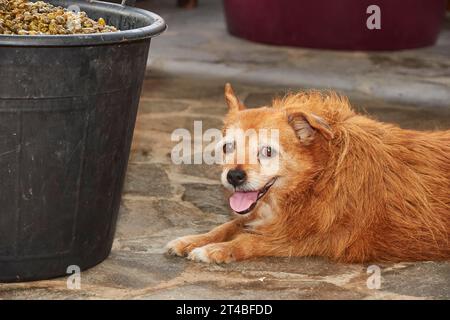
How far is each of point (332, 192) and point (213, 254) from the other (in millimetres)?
561

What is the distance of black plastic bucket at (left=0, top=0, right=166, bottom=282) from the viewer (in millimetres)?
3721

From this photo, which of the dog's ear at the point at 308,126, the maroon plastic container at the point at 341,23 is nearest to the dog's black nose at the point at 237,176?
the dog's ear at the point at 308,126

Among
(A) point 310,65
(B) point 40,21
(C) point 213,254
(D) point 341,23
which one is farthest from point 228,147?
(D) point 341,23

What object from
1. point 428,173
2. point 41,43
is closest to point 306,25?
point 428,173

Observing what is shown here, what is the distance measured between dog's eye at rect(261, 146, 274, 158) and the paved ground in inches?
18.9

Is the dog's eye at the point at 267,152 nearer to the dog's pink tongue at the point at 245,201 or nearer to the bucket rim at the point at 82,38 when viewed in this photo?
the dog's pink tongue at the point at 245,201

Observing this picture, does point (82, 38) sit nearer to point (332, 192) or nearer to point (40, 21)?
point (40, 21)

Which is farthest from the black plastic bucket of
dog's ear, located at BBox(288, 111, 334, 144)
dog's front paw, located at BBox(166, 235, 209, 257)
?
dog's ear, located at BBox(288, 111, 334, 144)

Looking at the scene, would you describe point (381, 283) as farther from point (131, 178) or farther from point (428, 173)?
point (131, 178)

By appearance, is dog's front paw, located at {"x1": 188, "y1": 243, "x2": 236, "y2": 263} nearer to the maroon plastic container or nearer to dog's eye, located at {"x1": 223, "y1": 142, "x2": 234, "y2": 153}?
dog's eye, located at {"x1": 223, "y1": 142, "x2": 234, "y2": 153}

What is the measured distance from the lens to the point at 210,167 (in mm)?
5820

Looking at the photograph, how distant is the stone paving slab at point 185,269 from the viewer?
156 inches

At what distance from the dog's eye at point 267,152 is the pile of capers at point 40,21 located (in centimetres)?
78
